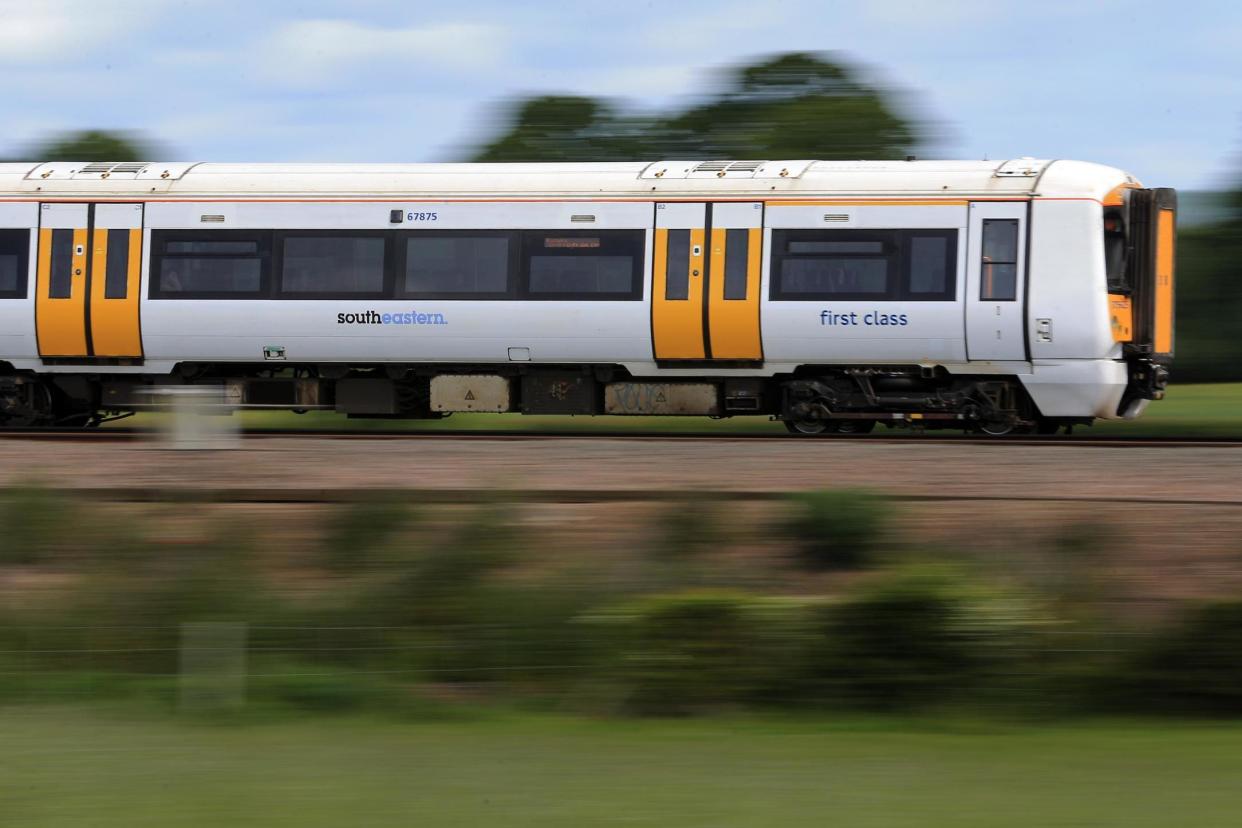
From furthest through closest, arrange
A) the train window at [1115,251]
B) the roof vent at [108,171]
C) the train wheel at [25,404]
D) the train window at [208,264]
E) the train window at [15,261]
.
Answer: the train wheel at [25,404] → the roof vent at [108,171] → the train window at [15,261] → the train window at [208,264] → the train window at [1115,251]

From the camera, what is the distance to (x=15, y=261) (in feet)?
66.4

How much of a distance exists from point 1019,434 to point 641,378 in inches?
185

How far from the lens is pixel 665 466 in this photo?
48.6 ft

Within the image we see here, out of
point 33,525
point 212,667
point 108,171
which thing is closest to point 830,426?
point 108,171

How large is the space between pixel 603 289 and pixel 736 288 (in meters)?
1.64

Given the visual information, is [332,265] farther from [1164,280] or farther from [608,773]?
[608,773]

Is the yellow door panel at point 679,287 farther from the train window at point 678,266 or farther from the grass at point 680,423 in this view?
the grass at point 680,423

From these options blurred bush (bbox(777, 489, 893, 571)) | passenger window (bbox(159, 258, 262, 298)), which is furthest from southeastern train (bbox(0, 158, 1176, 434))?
blurred bush (bbox(777, 489, 893, 571))

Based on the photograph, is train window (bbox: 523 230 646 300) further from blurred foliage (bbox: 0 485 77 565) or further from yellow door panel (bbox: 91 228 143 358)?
blurred foliage (bbox: 0 485 77 565)

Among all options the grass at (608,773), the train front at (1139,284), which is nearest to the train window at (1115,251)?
the train front at (1139,284)

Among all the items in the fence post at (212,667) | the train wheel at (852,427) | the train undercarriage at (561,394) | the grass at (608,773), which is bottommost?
the grass at (608,773)

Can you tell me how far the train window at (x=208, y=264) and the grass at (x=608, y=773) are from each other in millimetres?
11837

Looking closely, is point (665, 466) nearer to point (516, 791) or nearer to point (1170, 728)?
point (1170, 728)

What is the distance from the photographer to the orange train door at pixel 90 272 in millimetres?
20094
